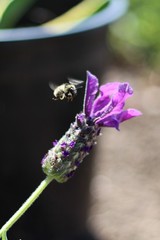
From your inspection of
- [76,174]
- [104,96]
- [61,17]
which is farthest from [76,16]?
[104,96]

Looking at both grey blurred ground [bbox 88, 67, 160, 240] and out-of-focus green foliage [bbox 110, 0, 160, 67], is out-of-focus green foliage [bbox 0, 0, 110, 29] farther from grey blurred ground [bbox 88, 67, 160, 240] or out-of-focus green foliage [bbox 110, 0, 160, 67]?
out-of-focus green foliage [bbox 110, 0, 160, 67]

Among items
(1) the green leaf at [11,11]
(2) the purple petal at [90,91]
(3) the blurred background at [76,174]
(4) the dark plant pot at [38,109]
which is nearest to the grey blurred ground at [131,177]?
(3) the blurred background at [76,174]

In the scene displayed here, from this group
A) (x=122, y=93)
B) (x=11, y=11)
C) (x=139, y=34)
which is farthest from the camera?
(x=139, y=34)

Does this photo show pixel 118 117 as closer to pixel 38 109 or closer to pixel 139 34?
pixel 38 109

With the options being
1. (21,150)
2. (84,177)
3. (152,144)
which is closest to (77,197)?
(84,177)

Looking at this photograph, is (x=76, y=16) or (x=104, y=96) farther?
(x=76, y=16)

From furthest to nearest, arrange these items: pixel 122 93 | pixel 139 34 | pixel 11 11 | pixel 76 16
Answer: pixel 139 34
pixel 76 16
pixel 11 11
pixel 122 93

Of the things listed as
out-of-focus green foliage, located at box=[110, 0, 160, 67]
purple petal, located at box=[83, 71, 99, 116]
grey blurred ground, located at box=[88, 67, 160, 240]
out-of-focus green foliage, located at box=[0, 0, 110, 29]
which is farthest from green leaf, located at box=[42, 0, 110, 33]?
out-of-focus green foliage, located at box=[110, 0, 160, 67]
